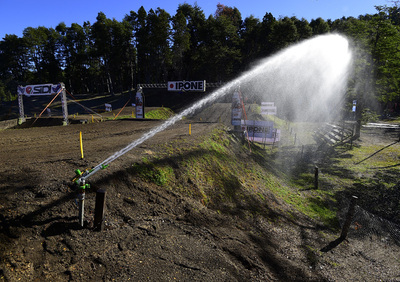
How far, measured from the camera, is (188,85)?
22891 millimetres

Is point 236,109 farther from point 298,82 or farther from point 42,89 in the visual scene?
point 298,82

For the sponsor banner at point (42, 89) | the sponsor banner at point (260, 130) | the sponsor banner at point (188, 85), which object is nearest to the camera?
the sponsor banner at point (42, 89)

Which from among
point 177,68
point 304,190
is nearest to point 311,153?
point 304,190

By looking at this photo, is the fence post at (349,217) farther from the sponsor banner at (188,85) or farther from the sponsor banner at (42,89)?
the sponsor banner at (42,89)

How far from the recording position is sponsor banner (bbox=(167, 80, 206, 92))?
22250 millimetres

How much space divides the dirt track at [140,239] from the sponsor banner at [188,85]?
14349 mm

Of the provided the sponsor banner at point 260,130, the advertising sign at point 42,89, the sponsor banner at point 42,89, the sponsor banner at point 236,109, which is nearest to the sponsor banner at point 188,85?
the sponsor banner at point 236,109

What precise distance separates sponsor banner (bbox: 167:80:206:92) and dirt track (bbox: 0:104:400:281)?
1435 centimetres

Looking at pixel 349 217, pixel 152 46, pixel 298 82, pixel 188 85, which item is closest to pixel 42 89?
pixel 188 85

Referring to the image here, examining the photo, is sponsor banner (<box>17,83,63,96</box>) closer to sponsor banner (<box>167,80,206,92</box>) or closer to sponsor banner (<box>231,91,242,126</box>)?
sponsor banner (<box>167,80,206,92</box>)

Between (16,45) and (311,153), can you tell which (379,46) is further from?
(16,45)

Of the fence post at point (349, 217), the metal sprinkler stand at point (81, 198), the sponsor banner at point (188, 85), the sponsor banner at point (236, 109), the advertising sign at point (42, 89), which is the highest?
the sponsor banner at point (188, 85)

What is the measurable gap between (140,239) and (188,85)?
1911 centimetres

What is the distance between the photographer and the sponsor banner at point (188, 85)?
876 inches
